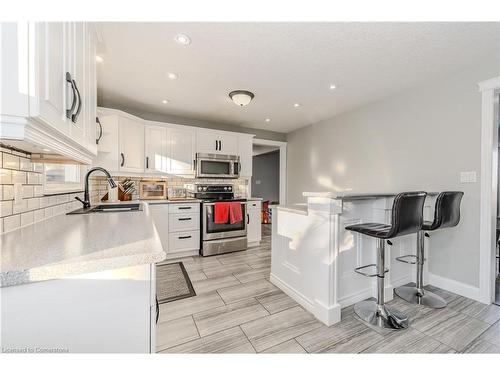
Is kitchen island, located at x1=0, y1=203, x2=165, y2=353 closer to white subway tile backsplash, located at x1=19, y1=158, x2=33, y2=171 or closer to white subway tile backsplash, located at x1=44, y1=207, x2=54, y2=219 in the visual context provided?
white subway tile backsplash, located at x1=19, y1=158, x2=33, y2=171

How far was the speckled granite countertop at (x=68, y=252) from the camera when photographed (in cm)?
58

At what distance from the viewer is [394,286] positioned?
2350mm

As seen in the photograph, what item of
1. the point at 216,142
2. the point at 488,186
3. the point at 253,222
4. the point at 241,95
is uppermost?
the point at 241,95

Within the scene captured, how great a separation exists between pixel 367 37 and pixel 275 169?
259 inches

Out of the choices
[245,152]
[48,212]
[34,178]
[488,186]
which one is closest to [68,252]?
[34,178]

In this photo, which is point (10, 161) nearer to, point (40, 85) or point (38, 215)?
point (38, 215)

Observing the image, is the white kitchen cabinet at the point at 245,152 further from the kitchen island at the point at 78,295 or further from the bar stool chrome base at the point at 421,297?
the kitchen island at the point at 78,295

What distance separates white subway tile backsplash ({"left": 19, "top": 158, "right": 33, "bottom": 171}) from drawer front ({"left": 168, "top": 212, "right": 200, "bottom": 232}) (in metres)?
2.09

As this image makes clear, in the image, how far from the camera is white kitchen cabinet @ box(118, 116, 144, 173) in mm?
3084

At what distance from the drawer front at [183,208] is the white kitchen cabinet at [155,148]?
0.69 meters

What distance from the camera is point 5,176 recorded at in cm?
101

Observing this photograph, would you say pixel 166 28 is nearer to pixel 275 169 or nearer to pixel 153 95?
pixel 153 95

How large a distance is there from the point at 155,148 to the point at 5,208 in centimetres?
263
